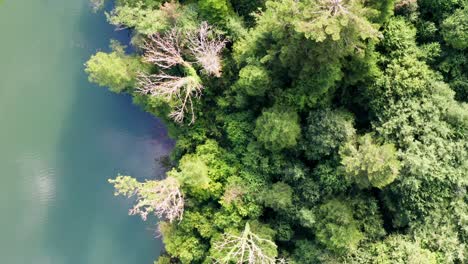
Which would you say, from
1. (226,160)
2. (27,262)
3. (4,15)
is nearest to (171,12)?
(226,160)

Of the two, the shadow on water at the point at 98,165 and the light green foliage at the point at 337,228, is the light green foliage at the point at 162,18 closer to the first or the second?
the shadow on water at the point at 98,165

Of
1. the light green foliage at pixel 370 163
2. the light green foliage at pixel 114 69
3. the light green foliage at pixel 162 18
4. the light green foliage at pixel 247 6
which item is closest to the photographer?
the light green foliage at pixel 370 163

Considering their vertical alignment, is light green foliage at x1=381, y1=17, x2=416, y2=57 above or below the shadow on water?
above

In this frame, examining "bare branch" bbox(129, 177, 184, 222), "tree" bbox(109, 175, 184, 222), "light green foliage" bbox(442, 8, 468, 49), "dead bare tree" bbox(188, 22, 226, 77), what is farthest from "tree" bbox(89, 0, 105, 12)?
"light green foliage" bbox(442, 8, 468, 49)

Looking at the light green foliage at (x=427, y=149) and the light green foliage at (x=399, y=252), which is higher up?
the light green foliage at (x=427, y=149)

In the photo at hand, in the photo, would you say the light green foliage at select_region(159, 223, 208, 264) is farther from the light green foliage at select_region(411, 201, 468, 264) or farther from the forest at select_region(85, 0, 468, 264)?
the light green foliage at select_region(411, 201, 468, 264)

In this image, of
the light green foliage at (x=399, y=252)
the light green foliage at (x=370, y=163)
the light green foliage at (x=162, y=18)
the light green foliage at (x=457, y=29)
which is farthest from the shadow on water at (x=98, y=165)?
the light green foliage at (x=457, y=29)

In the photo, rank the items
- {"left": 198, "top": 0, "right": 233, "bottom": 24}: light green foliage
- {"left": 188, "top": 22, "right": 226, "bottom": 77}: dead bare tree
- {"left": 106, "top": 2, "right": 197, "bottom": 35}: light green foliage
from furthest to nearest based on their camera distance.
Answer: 1. {"left": 106, "top": 2, "right": 197, "bottom": 35}: light green foliage
2. {"left": 188, "top": 22, "right": 226, "bottom": 77}: dead bare tree
3. {"left": 198, "top": 0, "right": 233, "bottom": 24}: light green foliage
